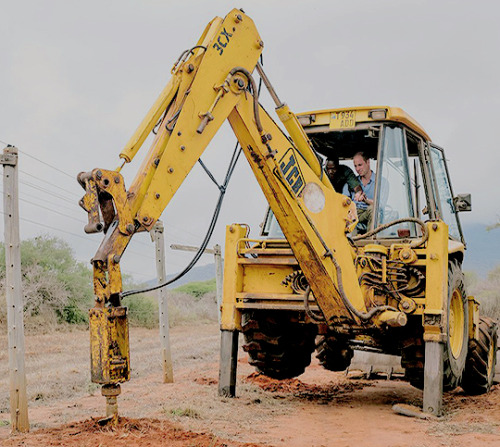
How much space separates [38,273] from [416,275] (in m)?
13.3

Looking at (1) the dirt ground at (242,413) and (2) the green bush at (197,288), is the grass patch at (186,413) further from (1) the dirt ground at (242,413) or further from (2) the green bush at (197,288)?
(2) the green bush at (197,288)

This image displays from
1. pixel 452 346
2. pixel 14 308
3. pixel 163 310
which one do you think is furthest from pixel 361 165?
pixel 14 308

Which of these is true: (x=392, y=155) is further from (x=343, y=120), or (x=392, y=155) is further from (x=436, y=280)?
(x=436, y=280)

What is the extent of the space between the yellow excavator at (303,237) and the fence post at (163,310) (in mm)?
1742

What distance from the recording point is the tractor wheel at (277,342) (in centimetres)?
775

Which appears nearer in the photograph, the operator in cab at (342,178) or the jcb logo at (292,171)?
the jcb logo at (292,171)

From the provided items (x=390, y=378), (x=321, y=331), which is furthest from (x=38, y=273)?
(x=321, y=331)

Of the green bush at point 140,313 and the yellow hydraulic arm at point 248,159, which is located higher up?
the yellow hydraulic arm at point 248,159

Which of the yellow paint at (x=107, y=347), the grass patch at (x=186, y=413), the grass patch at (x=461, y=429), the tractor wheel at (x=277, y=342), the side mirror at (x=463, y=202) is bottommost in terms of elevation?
the grass patch at (x=461, y=429)

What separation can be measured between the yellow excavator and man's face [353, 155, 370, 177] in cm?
20

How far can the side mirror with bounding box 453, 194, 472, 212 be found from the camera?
8.88 metres

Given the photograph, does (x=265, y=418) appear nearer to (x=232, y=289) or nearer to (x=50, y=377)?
(x=232, y=289)

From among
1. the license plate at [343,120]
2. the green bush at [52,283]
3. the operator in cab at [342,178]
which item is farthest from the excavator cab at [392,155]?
the green bush at [52,283]

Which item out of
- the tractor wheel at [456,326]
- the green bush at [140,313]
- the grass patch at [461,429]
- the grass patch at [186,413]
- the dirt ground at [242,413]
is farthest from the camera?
the green bush at [140,313]
